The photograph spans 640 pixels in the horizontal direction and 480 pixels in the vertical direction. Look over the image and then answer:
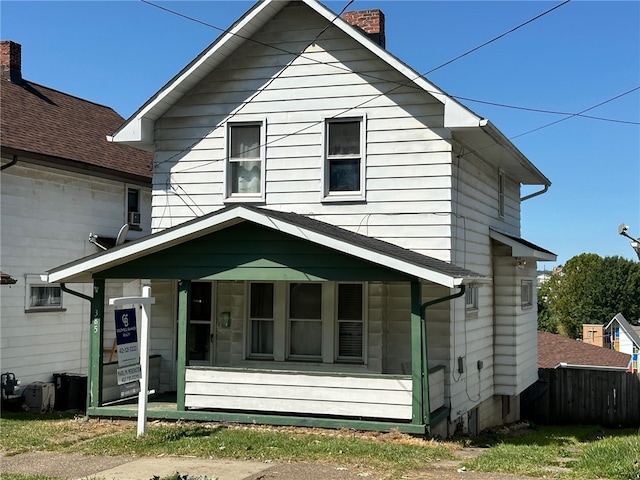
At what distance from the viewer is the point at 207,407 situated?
12.0m

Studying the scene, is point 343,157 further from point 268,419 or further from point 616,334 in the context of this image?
point 616,334

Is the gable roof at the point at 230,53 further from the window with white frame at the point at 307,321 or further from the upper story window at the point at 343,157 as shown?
the window with white frame at the point at 307,321

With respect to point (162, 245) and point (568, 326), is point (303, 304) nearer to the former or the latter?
point (162, 245)

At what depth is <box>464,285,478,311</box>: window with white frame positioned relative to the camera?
14062mm

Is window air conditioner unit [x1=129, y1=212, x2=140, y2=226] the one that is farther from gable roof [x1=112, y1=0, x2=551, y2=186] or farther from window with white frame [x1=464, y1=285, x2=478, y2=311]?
window with white frame [x1=464, y1=285, x2=478, y2=311]

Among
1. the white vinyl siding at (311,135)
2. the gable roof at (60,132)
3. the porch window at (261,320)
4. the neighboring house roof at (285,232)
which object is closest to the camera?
the neighboring house roof at (285,232)

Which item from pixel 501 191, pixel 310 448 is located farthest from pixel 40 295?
pixel 501 191

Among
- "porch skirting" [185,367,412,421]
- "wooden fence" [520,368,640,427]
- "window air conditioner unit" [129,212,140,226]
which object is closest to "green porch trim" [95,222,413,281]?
"porch skirting" [185,367,412,421]

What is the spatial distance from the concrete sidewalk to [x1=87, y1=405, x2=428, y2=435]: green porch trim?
6.91 feet

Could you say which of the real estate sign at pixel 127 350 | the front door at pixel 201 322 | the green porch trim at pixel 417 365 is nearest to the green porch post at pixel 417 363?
the green porch trim at pixel 417 365

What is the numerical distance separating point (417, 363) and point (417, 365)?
1.2 inches

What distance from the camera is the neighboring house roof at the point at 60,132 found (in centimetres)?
1678

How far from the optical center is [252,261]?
38.6 ft

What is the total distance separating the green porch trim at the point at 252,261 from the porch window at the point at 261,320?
2.19 m
